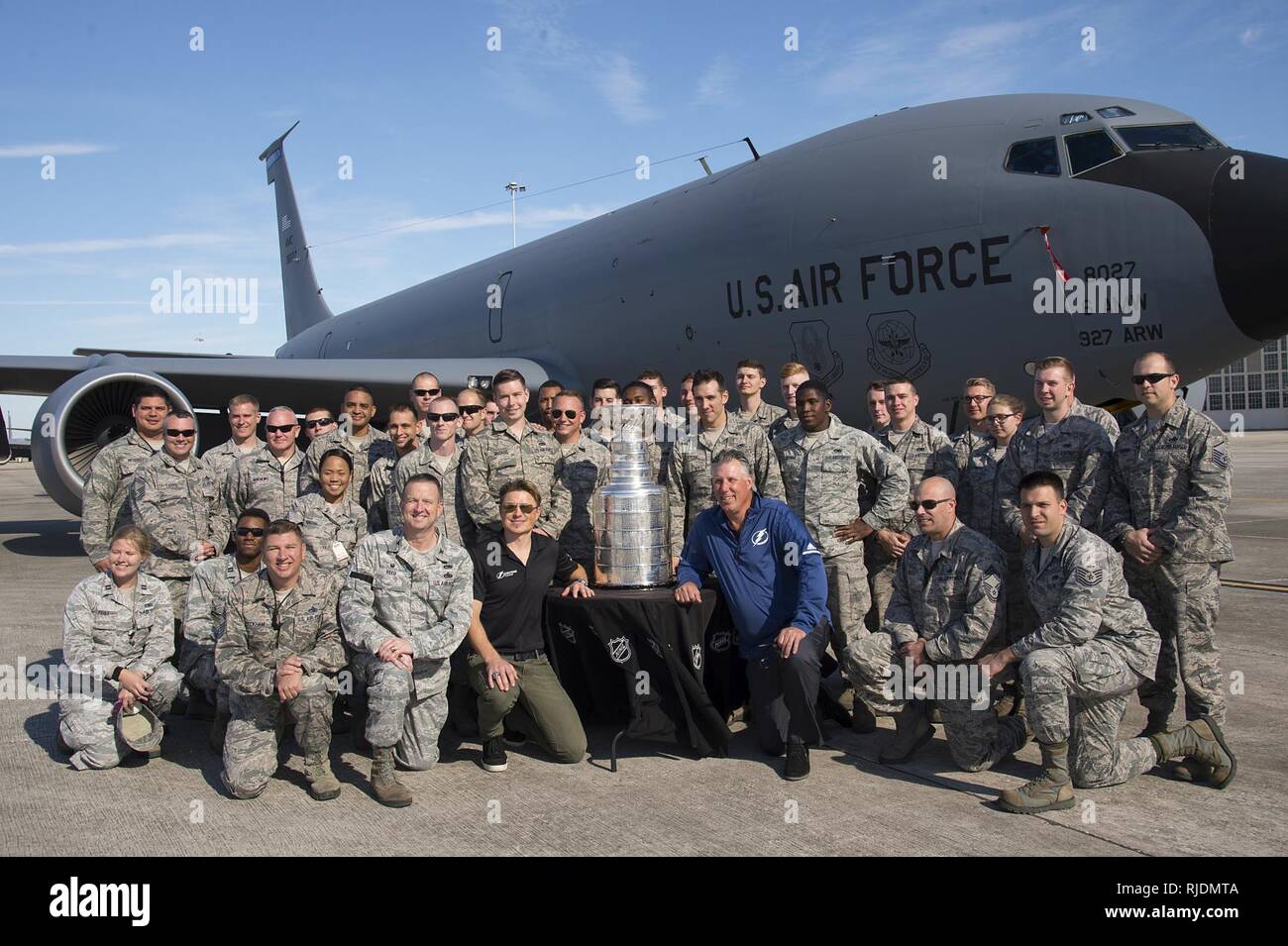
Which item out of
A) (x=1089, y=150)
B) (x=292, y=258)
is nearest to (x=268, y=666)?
(x=1089, y=150)

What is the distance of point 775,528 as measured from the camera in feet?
16.6

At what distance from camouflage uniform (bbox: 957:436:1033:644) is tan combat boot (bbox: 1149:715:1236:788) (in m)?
1.01

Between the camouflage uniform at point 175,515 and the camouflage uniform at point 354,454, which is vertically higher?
the camouflage uniform at point 354,454

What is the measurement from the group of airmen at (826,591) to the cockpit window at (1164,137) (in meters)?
3.47

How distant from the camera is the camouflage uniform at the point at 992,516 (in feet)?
17.3

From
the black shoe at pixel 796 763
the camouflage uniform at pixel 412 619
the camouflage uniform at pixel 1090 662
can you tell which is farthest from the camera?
the camouflage uniform at pixel 412 619

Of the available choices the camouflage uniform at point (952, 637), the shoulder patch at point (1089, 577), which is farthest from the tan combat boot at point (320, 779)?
the shoulder patch at point (1089, 577)

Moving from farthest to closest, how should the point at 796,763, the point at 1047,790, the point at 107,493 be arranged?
the point at 107,493 → the point at 796,763 → the point at 1047,790

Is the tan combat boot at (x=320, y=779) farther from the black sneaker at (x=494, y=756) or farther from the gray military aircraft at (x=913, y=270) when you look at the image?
the gray military aircraft at (x=913, y=270)

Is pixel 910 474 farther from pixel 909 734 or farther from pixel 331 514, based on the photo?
pixel 331 514

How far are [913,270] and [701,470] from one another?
12.2 feet

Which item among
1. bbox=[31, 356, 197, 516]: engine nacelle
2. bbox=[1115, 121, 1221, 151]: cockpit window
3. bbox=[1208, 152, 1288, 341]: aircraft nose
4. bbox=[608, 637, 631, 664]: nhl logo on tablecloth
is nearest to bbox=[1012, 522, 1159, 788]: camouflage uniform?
bbox=[608, 637, 631, 664]: nhl logo on tablecloth

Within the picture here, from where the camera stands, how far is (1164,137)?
792 centimetres
